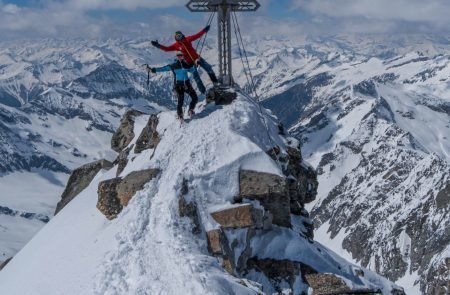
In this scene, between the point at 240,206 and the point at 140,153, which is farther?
the point at 140,153

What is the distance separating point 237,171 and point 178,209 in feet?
12.6

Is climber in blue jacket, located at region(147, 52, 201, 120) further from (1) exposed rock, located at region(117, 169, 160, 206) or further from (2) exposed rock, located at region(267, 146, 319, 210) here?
(2) exposed rock, located at region(267, 146, 319, 210)

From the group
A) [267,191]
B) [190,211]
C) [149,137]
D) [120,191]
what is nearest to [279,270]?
[267,191]

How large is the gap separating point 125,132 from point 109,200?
1245 cm

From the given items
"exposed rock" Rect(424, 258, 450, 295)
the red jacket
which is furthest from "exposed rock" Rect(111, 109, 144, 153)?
"exposed rock" Rect(424, 258, 450, 295)

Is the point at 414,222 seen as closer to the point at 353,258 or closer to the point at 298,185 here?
the point at 353,258

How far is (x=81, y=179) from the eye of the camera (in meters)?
40.1

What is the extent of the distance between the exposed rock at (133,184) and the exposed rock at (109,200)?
37 centimetres

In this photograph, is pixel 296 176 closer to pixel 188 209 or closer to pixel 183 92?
pixel 183 92

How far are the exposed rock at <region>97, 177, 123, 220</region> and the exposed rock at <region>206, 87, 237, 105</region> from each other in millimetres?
7402

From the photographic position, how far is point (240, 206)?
23.3 meters

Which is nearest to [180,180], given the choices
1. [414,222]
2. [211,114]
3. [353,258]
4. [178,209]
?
[178,209]

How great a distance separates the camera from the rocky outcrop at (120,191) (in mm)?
24406

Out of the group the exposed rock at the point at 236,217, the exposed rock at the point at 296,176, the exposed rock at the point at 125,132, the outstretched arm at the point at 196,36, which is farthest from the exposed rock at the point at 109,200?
the exposed rock at the point at 125,132
